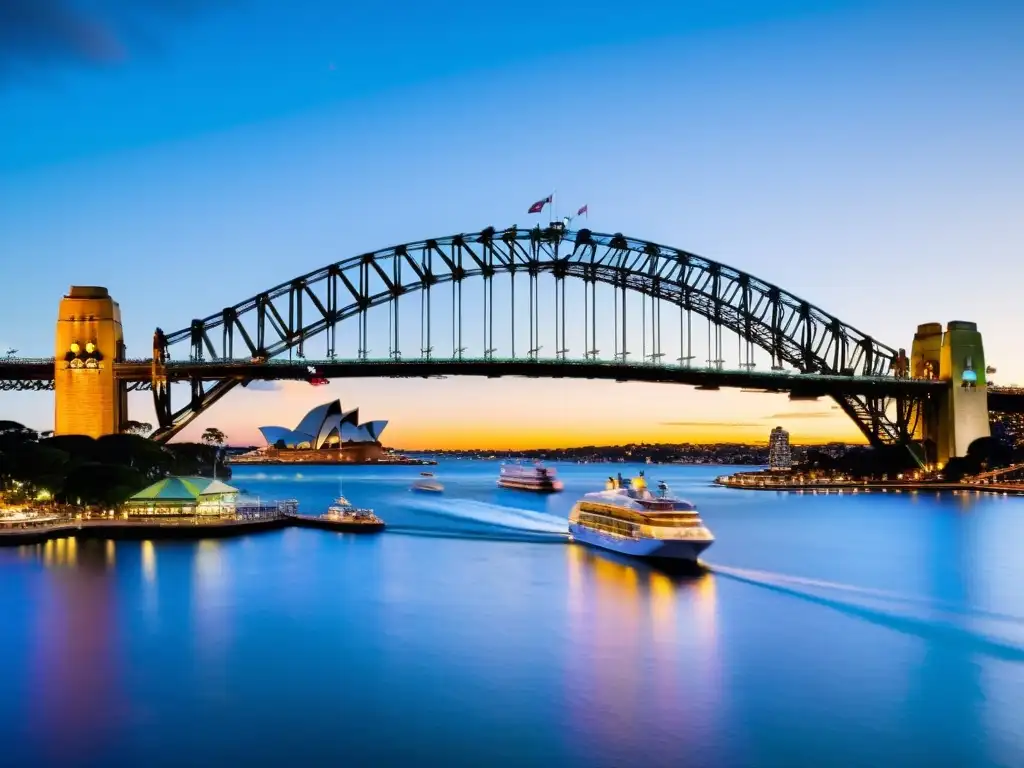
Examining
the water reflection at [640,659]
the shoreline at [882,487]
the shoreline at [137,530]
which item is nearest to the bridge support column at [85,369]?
the shoreline at [137,530]

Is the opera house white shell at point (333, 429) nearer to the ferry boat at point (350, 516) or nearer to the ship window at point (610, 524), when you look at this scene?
the ferry boat at point (350, 516)

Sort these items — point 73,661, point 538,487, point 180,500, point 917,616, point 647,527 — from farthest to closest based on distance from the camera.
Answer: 1. point 538,487
2. point 180,500
3. point 647,527
4. point 917,616
5. point 73,661

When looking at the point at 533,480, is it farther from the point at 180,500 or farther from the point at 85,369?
the point at 180,500

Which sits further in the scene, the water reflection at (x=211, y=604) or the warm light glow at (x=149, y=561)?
the warm light glow at (x=149, y=561)

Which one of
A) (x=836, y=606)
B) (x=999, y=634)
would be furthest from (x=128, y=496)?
(x=999, y=634)

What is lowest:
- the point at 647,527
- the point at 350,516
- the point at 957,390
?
the point at 350,516

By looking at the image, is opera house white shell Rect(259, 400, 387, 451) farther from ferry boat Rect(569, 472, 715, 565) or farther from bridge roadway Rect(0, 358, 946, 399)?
ferry boat Rect(569, 472, 715, 565)

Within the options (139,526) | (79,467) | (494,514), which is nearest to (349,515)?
(139,526)
